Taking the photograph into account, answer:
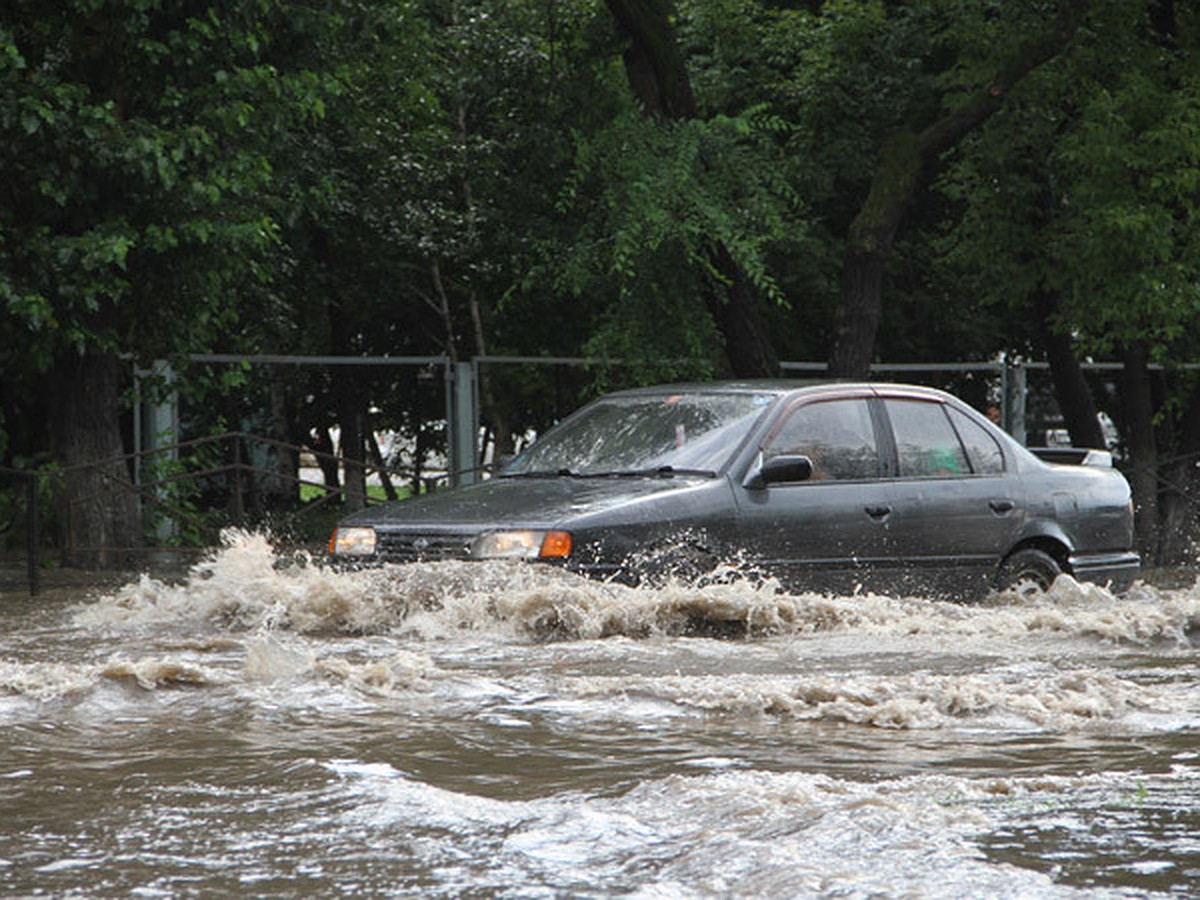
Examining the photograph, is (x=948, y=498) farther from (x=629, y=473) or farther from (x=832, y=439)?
(x=629, y=473)

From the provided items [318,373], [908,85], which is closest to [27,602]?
[318,373]

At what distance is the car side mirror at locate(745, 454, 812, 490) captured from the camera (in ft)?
31.9

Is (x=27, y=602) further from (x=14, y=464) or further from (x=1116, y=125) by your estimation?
(x=1116, y=125)

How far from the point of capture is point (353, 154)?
885 inches

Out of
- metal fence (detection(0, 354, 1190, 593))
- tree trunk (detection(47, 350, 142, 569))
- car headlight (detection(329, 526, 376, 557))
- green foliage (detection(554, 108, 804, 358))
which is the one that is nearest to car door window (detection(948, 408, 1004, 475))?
car headlight (detection(329, 526, 376, 557))

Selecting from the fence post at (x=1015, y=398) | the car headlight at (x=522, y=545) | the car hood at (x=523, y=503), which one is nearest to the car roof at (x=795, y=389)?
the car hood at (x=523, y=503)

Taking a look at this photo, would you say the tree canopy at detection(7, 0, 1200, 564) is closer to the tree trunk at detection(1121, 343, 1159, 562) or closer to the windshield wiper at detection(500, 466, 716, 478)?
the tree trunk at detection(1121, 343, 1159, 562)

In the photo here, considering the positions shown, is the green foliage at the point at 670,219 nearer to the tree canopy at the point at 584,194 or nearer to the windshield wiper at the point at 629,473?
the tree canopy at the point at 584,194

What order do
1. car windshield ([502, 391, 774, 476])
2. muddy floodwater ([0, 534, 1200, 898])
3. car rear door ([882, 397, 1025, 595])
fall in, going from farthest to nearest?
car rear door ([882, 397, 1025, 595])
car windshield ([502, 391, 774, 476])
muddy floodwater ([0, 534, 1200, 898])

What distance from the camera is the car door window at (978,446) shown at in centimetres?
1084

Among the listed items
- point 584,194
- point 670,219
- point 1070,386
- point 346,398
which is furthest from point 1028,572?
point 584,194

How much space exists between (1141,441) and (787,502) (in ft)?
34.7

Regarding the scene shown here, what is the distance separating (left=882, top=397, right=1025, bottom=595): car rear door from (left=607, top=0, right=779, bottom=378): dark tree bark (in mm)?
6000

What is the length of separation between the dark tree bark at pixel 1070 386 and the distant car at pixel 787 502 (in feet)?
28.9
